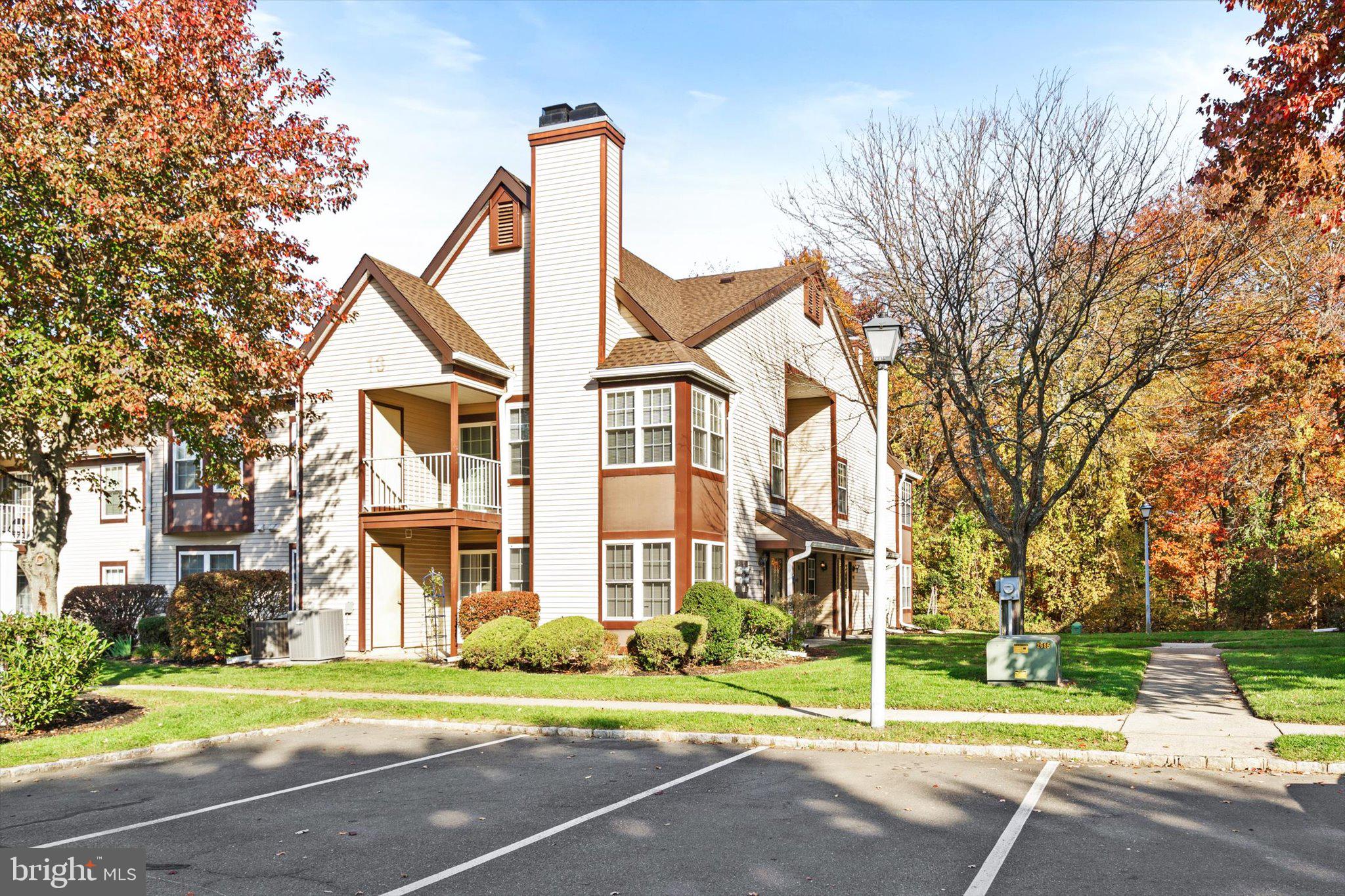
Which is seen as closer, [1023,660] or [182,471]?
[1023,660]

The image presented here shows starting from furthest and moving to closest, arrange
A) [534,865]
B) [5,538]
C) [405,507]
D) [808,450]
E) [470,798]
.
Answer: [808,450] → [405,507] → [5,538] → [470,798] → [534,865]

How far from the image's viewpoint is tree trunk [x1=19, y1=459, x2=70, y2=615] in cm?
1498

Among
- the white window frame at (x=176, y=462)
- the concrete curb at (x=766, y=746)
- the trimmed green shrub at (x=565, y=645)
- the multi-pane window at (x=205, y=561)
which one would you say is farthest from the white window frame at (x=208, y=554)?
the concrete curb at (x=766, y=746)

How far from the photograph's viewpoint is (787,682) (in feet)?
53.1

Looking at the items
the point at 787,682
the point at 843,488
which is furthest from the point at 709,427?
the point at 843,488

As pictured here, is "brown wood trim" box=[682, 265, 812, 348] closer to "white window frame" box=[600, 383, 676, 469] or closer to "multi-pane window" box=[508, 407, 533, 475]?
"white window frame" box=[600, 383, 676, 469]

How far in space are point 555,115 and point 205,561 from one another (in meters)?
14.2

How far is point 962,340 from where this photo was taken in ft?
59.0

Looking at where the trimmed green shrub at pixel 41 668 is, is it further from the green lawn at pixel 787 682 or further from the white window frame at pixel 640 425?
the white window frame at pixel 640 425

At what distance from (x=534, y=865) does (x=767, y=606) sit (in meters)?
15.4

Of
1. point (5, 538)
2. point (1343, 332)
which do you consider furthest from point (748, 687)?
point (1343, 332)

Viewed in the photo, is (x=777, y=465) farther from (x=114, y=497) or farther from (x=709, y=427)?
(x=114, y=497)

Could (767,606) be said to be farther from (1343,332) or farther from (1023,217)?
(1343,332)

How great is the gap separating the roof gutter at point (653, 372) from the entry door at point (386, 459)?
520 cm
